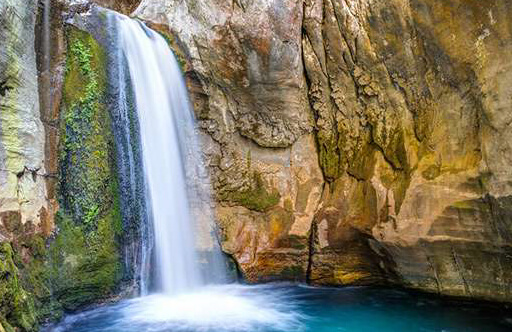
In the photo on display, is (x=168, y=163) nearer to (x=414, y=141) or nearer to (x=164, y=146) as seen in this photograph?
(x=164, y=146)

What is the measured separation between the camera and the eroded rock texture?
5.86m

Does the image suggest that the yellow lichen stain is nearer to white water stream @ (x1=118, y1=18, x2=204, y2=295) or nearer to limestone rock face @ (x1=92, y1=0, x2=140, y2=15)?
white water stream @ (x1=118, y1=18, x2=204, y2=295)

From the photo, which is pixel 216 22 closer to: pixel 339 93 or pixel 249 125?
pixel 249 125

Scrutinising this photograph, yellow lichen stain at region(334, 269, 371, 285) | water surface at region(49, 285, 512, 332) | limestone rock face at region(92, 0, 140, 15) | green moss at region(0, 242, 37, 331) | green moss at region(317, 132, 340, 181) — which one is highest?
limestone rock face at region(92, 0, 140, 15)

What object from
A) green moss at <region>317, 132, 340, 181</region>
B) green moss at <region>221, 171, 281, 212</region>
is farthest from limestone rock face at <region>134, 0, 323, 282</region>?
green moss at <region>317, 132, 340, 181</region>

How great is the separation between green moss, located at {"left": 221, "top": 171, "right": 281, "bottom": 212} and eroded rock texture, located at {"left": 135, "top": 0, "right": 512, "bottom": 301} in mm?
18

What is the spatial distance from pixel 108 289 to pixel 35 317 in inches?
46.3

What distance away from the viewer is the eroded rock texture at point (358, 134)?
19.2ft

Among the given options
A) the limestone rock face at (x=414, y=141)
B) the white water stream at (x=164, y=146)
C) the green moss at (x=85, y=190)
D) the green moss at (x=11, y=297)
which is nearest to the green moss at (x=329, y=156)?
the limestone rock face at (x=414, y=141)

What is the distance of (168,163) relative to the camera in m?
6.93

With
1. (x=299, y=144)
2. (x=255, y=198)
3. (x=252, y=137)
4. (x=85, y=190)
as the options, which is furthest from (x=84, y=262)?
(x=299, y=144)

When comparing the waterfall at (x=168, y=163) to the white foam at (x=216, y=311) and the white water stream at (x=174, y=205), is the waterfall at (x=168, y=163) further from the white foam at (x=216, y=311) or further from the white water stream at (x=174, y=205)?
the white foam at (x=216, y=311)

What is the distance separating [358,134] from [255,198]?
2080 millimetres

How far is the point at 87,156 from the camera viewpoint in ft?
19.5
